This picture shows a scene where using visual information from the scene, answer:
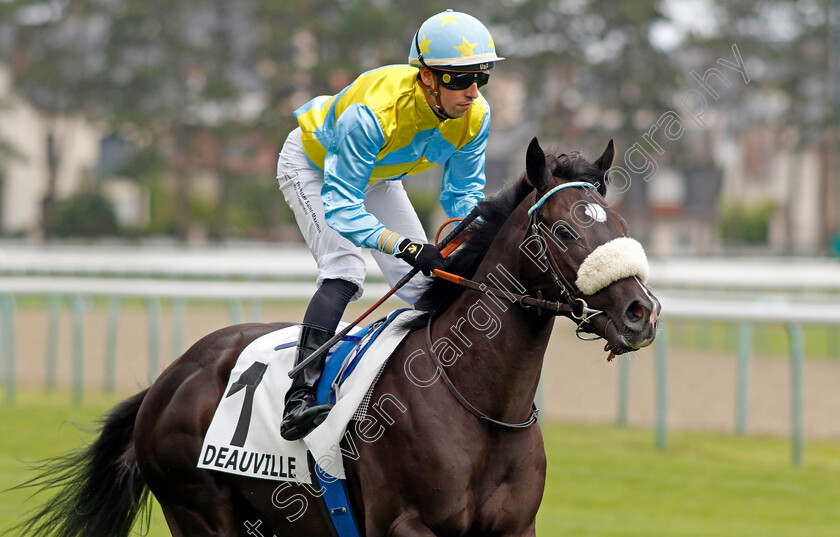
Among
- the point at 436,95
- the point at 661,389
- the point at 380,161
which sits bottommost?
the point at 661,389

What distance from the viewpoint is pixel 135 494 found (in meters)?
4.25

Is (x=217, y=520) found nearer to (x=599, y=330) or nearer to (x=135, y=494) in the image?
(x=135, y=494)

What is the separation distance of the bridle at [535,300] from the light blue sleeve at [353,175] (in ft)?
0.85

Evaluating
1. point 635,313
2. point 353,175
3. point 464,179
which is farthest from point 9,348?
point 635,313

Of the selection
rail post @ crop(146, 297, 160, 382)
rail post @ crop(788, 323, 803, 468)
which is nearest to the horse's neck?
rail post @ crop(788, 323, 803, 468)

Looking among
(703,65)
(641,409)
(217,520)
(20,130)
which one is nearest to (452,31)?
(217,520)

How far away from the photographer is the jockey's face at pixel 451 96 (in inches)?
134

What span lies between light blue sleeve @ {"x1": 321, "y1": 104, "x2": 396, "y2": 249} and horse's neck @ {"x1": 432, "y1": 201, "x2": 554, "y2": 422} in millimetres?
371

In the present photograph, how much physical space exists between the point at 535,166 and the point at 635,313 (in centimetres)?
56

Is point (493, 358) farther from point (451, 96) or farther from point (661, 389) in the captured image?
point (661, 389)

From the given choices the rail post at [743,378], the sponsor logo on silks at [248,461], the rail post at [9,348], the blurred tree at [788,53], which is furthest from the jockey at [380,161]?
the blurred tree at [788,53]

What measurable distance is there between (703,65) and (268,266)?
14.4 metres

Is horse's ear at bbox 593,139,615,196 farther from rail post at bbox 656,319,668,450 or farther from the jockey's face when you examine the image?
rail post at bbox 656,319,668,450

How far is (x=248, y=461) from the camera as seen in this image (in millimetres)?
3691
